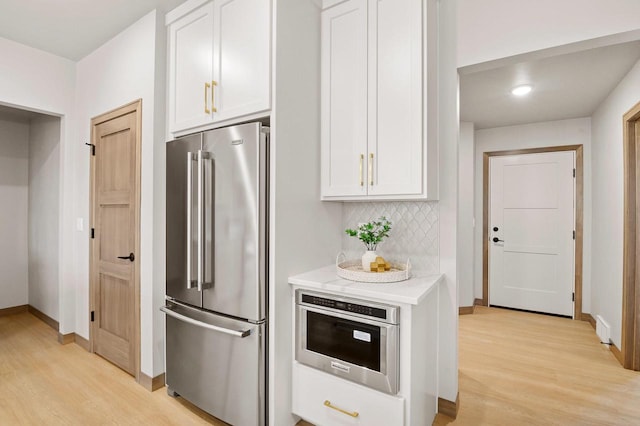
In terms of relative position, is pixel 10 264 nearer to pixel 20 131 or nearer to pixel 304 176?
pixel 20 131

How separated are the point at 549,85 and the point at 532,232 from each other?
82.6 inches

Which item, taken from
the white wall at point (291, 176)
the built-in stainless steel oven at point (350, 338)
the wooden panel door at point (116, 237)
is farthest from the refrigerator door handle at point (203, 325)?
the wooden panel door at point (116, 237)

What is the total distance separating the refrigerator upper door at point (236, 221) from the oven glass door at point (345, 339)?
0.32 m

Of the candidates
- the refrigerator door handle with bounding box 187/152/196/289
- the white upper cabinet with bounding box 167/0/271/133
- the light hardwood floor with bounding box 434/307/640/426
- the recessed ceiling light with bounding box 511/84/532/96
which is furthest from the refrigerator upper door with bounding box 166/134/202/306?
the recessed ceiling light with bounding box 511/84/532/96

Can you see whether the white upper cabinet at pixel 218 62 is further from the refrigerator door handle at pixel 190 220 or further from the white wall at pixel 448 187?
the white wall at pixel 448 187

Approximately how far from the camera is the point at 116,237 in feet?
9.07

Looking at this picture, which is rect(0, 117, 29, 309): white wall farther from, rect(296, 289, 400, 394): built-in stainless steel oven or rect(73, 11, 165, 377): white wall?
rect(296, 289, 400, 394): built-in stainless steel oven

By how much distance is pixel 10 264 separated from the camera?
4129 millimetres

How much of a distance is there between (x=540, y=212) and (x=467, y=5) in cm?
332

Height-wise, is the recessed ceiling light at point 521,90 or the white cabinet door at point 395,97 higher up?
the recessed ceiling light at point 521,90

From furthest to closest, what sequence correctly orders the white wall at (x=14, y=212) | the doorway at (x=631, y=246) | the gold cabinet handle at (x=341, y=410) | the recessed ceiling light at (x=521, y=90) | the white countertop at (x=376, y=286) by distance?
1. the white wall at (x=14, y=212)
2. the recessed ceiling light at (x=521, y=90)
3. the doorway at (x=631, y=246)
4. the gold cabinet handle at (x=341, y=410)
5. the white countertop at (x=376, y=286)

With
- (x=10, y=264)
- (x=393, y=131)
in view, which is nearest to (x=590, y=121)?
(x=393, y=131)

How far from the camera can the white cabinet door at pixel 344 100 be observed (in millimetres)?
2023

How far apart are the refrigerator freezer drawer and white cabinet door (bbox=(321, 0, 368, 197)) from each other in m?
1.02
